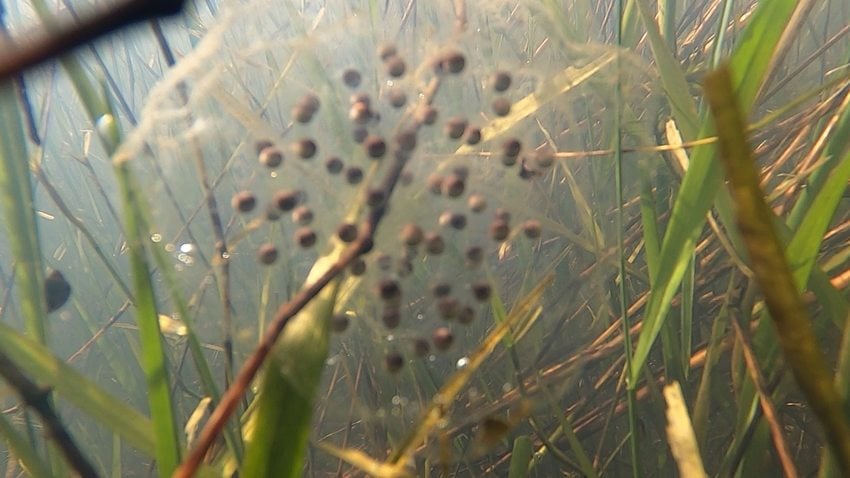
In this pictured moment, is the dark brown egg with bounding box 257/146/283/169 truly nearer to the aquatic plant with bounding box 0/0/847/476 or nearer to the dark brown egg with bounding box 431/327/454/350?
the aquatic plant with bounding box 0/0/847/476

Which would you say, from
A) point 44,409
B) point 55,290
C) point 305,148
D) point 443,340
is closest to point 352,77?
point 305,148

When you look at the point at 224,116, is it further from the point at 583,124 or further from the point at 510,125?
the point at 583,124

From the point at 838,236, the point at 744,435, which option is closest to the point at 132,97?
the point at 744,435

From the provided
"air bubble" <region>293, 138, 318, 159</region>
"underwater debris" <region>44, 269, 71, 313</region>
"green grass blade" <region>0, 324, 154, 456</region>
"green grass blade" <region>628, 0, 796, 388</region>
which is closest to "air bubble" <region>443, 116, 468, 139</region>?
"air bubble" <region>293, 138, 318, 159</region>

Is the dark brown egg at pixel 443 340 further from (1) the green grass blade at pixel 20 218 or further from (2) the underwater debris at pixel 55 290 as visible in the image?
(2) the underwater debris at pixel 55 290

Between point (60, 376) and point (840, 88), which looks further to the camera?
point (840, 88)

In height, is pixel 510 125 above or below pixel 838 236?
above

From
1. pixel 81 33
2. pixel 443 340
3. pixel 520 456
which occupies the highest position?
pixel 81 33

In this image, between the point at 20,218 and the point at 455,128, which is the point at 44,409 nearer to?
the point at 20,218

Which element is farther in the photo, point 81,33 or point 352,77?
point 352,77
